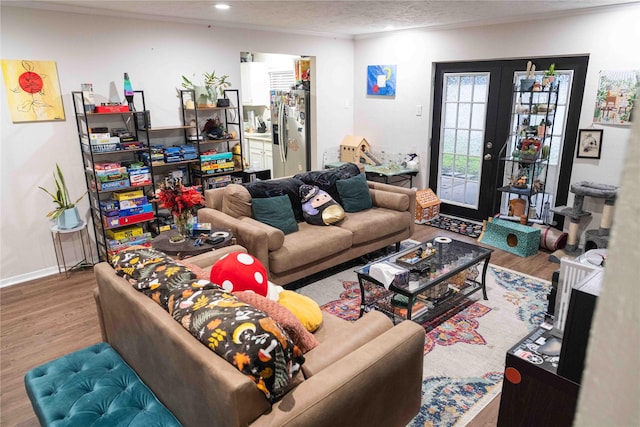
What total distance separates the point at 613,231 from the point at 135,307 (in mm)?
2001

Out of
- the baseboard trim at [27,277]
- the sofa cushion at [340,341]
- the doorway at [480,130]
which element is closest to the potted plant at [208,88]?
the baseboard trim at [27,277]

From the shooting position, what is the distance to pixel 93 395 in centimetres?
193

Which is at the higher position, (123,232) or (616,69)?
(616,69)

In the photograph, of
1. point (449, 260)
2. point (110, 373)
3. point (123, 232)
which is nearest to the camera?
point (110, 373)

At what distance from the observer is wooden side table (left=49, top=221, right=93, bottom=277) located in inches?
161

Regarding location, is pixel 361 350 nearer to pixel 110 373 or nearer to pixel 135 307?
pixel 135 307

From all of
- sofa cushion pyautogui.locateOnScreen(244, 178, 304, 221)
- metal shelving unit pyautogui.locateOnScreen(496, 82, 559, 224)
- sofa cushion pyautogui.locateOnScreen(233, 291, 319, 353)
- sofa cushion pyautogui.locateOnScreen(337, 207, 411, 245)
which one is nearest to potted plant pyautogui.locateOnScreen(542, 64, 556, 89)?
metal shelving unit pyautogui.locateOnScreen(496, 82, 559, 224)

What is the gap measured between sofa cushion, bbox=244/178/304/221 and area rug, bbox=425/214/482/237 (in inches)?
81.8

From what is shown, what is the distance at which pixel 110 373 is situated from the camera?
2.09 metres

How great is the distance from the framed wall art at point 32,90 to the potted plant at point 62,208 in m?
0.50

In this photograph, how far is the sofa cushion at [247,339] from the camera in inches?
59.2

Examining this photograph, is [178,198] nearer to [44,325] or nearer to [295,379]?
[44,325]

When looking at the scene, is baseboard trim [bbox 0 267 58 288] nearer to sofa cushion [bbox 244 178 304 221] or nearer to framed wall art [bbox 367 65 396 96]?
sofa cushion [bbox 244 178 304 221]

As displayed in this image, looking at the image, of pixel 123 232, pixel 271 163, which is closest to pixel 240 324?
pixel 123 232
